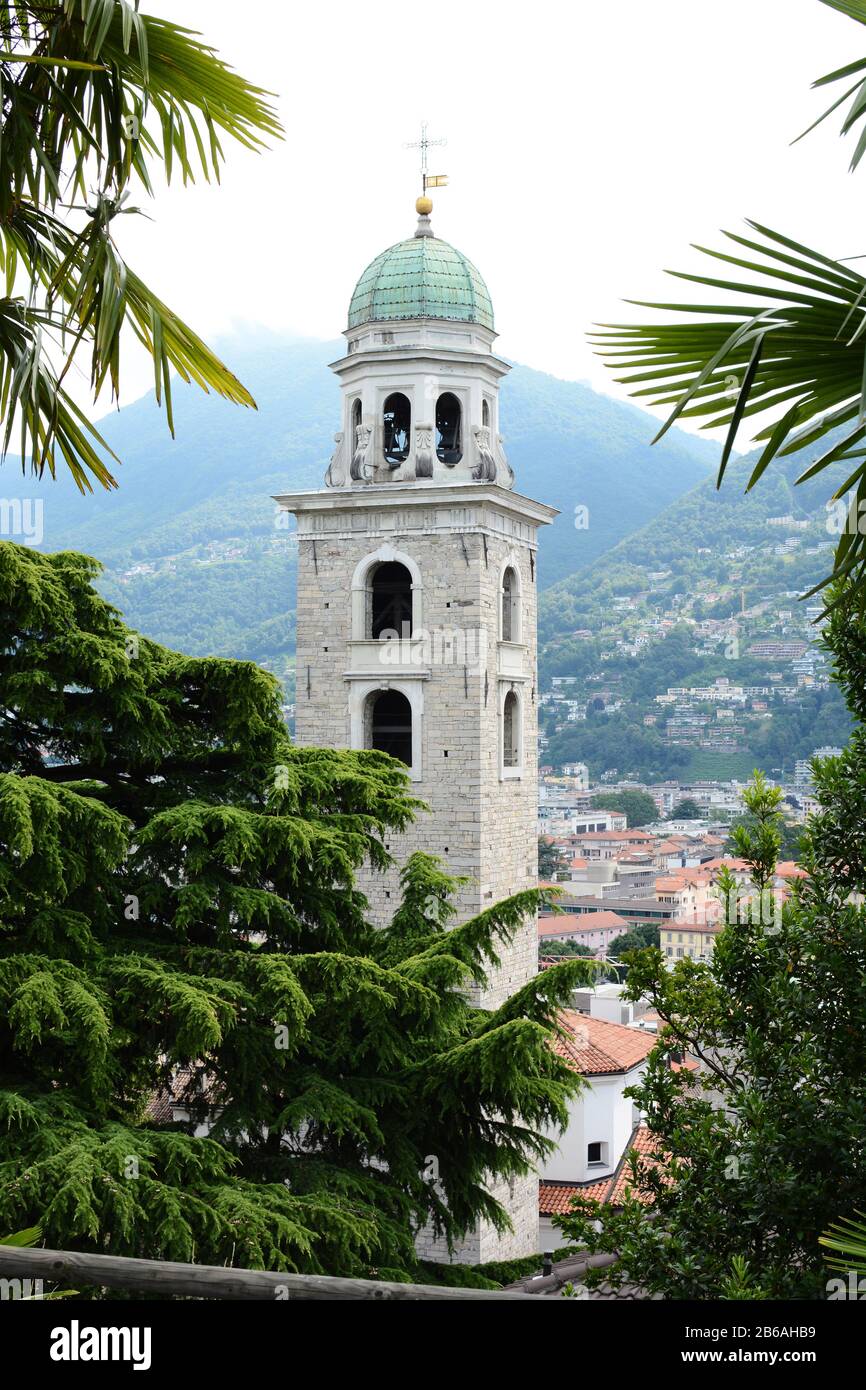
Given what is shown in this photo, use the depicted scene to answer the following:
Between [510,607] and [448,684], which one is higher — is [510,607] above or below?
above

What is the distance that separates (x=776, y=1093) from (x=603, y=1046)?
1819cm

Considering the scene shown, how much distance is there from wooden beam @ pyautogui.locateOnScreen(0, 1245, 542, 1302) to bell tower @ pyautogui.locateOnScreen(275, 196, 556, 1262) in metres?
16.9

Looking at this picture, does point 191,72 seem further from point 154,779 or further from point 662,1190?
point 154,779

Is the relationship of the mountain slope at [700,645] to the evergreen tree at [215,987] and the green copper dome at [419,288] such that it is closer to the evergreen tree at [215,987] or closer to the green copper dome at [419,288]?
the green copper dome at [419,288]

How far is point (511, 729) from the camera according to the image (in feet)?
75.5

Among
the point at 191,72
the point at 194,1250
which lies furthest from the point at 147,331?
the point at 194,1250

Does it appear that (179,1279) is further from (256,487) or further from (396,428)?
(256,487)

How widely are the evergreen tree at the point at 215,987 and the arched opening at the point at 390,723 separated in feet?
35.1

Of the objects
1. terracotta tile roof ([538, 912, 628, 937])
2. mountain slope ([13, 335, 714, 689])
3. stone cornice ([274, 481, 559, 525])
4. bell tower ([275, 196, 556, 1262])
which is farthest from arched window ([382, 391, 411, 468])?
terracotta tile roof ([538, 912, 628, 937])

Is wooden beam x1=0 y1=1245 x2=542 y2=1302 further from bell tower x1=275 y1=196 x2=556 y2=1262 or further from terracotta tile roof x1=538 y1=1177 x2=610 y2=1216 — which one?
terracotta tile roof x1=538 y1=1177 x2=610 y2=1216

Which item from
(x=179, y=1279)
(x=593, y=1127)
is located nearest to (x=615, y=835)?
(x=593, y=1127)

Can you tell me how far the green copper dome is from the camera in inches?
845

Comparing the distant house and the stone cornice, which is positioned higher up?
the stone cornice
